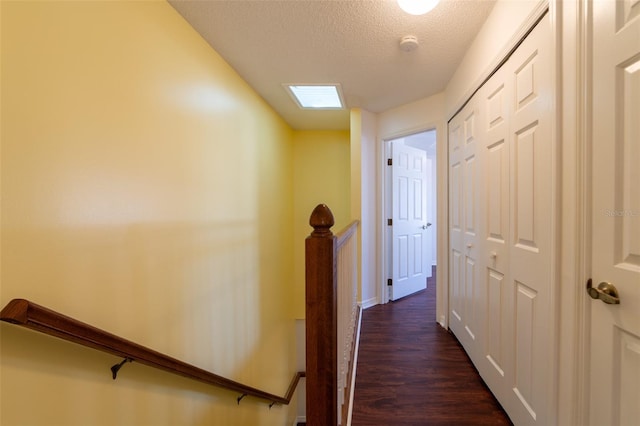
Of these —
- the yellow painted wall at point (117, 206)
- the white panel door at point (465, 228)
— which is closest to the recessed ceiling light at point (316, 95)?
the yellow painted wall at point (117, 206)

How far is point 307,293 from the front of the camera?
91 centimetres

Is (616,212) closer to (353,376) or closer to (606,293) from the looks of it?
(606,293)

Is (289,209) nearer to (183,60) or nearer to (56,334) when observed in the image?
(183,60)

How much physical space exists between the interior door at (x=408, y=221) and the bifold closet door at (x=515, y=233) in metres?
1.31

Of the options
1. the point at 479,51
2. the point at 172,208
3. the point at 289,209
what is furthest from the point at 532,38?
the point at 289,209

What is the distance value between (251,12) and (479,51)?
1.50m

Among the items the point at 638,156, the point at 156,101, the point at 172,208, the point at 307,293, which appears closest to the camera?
the point at 638,156

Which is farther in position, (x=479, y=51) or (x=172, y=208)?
(x=479, y=51)

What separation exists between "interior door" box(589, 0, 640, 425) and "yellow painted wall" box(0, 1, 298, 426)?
185cm

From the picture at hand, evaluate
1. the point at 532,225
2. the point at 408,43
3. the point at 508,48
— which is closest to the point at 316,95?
the point at 408,43

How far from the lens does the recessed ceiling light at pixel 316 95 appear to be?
2.58 metres

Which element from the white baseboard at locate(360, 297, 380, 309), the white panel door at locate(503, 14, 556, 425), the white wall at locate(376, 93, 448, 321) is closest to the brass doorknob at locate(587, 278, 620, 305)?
the white panel door at locate(503, 14, 556, 425)

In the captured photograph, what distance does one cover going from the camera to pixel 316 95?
9.25 ft

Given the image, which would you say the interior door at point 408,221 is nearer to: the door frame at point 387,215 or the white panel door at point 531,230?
the door frame at point 387,215
